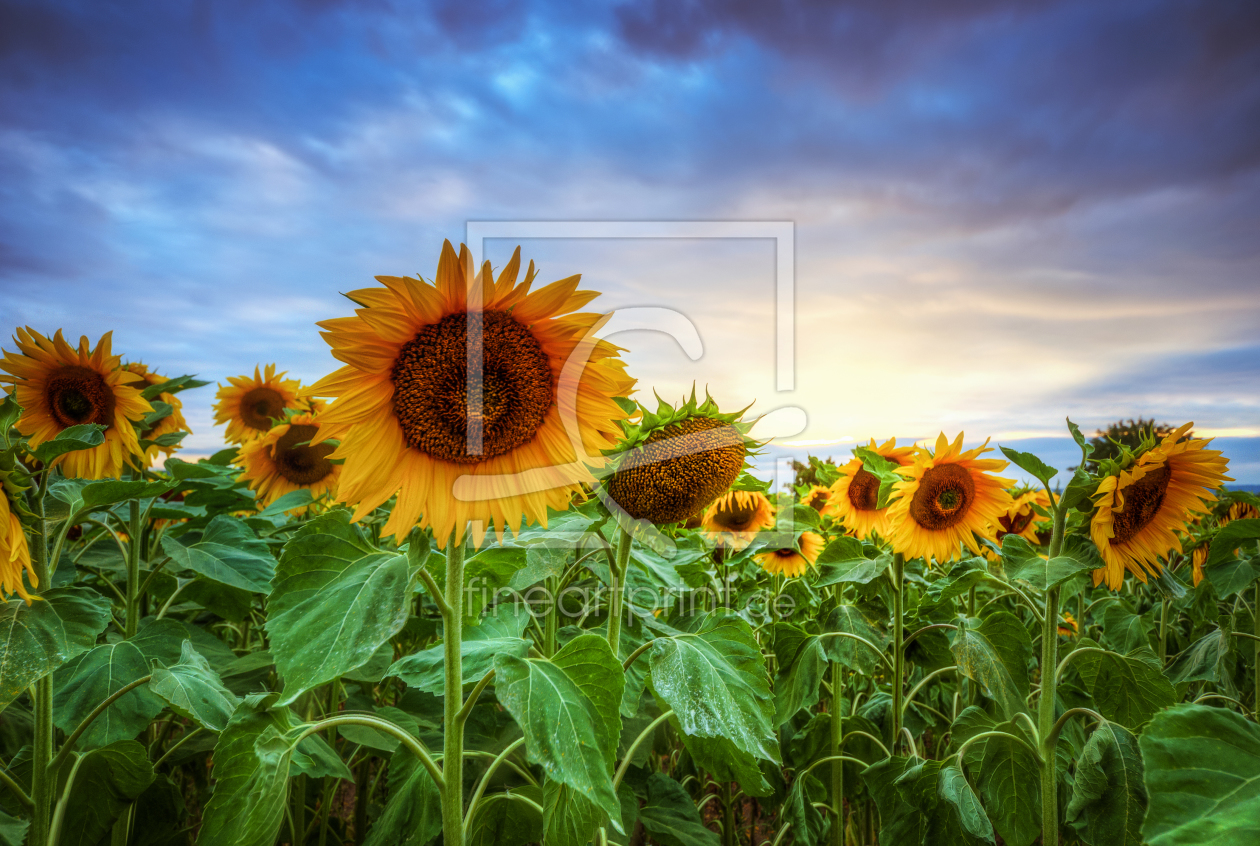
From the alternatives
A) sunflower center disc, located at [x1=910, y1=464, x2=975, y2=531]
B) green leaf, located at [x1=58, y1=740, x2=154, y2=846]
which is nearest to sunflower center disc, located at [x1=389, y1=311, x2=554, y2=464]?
green leaf, located at [x1=58, y1=740, x2=154, y2=846]

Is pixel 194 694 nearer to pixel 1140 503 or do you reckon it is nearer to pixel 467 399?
pixel 467 399

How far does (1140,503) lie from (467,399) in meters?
2.25

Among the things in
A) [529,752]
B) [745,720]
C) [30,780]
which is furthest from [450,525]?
[30,780]

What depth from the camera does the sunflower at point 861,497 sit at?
11.6 ft

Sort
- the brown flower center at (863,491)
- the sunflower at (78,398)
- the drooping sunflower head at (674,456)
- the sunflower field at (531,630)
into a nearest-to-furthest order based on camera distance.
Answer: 1. the sunflower field at (531,630)
2. the drooping sunflower head at (674,456)
3. the sunflower at (78,398)
4. the brown flower center at (863,491)

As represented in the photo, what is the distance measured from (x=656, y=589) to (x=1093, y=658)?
148cm

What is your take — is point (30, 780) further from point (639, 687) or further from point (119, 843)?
point (639, 687)

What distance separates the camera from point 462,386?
1.56 metres

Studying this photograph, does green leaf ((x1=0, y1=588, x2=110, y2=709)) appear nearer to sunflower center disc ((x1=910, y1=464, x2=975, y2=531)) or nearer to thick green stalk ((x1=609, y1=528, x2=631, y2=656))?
thick green stalk ((x1=609, y1=528, x2=631, y2=656))

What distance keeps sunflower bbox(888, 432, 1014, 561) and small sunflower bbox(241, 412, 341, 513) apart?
2.79 metres

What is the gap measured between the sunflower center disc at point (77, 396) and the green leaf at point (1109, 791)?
3522mm

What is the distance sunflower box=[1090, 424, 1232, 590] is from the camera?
7.37 ft

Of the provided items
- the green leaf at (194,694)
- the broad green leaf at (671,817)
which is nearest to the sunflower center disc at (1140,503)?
the broad green leaf at (671,817)

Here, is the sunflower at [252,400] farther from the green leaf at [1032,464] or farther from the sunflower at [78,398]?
the green leaf at [1032,464]
